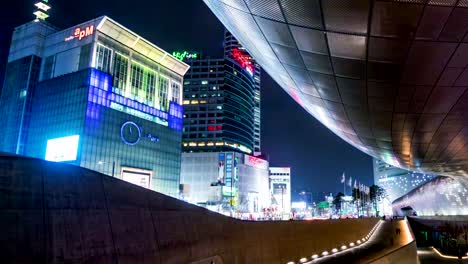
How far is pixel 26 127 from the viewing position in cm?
7938

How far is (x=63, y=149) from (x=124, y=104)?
15.7 metres

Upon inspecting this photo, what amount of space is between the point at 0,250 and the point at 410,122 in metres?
13.0

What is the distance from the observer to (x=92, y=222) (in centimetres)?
669

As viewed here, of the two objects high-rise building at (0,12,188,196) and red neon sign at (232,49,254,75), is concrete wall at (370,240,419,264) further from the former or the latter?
red neon sign at (232,49,254,75)

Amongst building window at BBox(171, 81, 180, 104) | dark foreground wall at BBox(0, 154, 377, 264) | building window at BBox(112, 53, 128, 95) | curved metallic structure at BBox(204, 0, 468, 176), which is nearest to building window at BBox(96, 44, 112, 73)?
building window at BBox(112, 53, 128, 95)

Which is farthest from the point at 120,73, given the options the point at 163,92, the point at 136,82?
the point at 163,92

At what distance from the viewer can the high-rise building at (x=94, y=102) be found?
71.7 metres

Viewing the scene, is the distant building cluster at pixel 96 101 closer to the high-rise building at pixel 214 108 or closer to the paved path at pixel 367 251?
the high-rise building at pixel 214 108

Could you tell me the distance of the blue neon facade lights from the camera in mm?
72625

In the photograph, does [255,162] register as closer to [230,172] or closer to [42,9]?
[230,172]

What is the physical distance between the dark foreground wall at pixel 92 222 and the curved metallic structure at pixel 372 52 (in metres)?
4.84

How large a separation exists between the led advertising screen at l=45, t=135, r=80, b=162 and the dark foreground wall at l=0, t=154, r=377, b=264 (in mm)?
64720

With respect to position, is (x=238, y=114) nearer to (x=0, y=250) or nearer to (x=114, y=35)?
(x=114, y=35)

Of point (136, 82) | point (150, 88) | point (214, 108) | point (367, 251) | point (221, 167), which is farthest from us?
point (214, 108)
